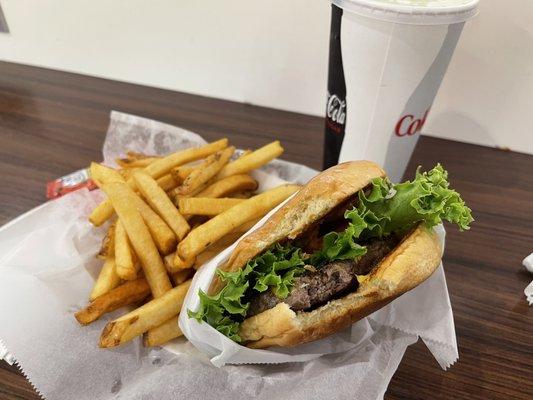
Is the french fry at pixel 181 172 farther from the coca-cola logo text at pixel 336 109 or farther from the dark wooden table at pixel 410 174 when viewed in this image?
the dark wooden table at pixel 410 174

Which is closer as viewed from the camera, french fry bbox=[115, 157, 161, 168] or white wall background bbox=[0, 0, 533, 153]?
french fry bbox=[115, 157, 161, 168]

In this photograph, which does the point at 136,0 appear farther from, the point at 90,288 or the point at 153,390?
the point at 153,390

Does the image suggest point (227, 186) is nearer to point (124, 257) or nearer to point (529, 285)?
point (124, 257)

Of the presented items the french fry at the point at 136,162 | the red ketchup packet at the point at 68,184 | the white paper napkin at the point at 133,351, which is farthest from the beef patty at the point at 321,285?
the red ketchup packet at the point at 68,184

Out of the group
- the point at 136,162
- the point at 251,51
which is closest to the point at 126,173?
the point at 136,162

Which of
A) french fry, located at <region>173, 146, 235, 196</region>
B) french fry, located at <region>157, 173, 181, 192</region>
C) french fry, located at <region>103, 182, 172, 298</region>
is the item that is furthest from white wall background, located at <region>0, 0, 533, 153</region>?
french fry, located at <region>103, 182, 172, 298</region>

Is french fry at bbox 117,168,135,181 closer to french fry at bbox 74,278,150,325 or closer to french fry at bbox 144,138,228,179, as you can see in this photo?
french fry at bbox 144,138,228,179
